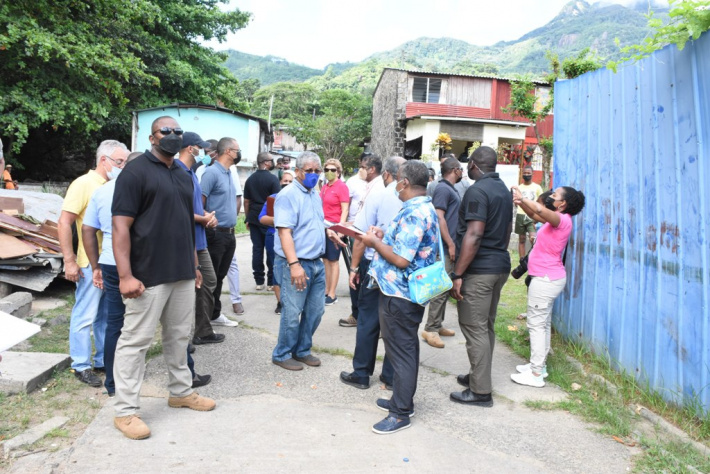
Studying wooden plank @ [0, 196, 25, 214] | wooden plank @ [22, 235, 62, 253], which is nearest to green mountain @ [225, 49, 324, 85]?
wooden plank @ [0, 196, 25, 214]

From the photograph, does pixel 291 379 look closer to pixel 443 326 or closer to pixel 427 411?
pixel 427 411

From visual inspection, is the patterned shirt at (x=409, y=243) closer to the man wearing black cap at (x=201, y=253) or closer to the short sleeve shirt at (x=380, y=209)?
the short sleeve shirt at (x=380, y=209)

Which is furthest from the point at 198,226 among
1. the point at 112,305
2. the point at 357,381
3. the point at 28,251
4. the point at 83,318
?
the point at 28,251

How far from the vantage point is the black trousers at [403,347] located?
3768 mm

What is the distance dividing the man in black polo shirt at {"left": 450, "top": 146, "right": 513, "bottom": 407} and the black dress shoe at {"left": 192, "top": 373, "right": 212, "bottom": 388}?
2.01m

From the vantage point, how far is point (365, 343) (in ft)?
14.9

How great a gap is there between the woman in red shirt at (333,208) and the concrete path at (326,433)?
222 cm

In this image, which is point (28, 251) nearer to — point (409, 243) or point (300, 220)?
point (300, 220)

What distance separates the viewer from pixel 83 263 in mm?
4395

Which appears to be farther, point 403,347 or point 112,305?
point 112,305

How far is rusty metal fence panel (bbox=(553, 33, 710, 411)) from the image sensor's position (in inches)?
143

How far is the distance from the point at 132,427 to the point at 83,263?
1.59m

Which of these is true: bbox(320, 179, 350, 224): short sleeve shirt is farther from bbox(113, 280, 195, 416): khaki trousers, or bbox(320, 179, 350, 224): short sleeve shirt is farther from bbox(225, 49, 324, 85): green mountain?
bbox(225, 49, 324, 85): green mountain

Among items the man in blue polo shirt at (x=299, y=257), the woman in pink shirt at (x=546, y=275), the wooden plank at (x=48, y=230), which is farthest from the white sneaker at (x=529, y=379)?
the wooden plank at (x=48, y=230)
